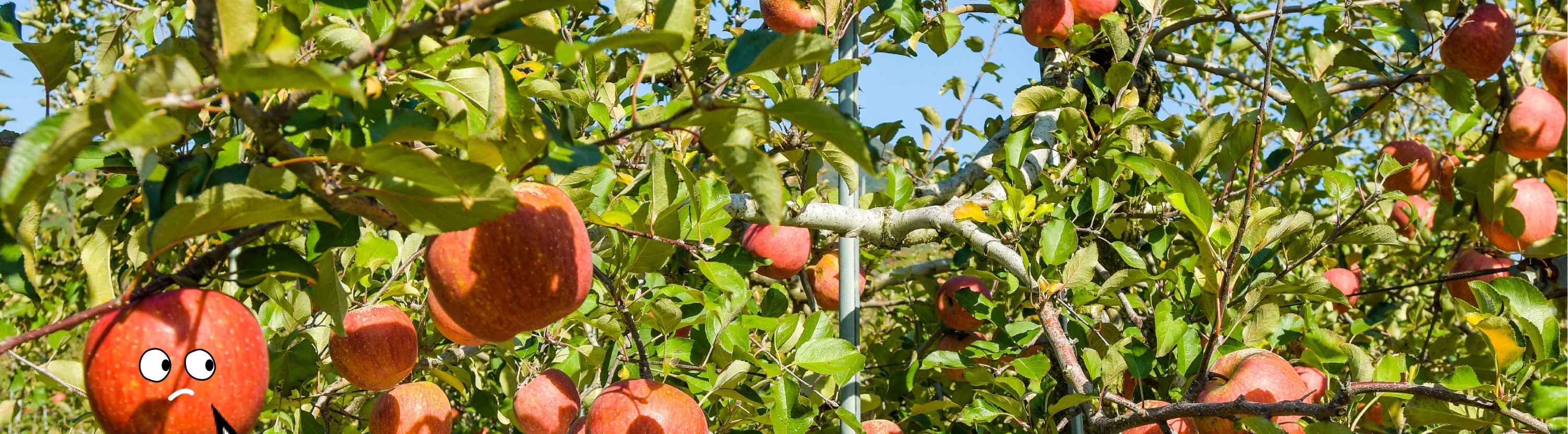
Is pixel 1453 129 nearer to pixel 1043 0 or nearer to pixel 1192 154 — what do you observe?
pixel 1192 154

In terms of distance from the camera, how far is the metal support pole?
1.60 meters

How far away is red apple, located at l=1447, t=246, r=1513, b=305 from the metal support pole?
1.36 m

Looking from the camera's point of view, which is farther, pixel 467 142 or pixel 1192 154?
pixel 1192 154

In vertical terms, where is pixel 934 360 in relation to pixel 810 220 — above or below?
below

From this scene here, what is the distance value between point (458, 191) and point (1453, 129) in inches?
80.4

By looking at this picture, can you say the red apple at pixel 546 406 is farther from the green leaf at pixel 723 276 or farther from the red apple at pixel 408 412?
the green leaf at pixel 723 276

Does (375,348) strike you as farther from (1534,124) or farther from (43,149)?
(1534,124)

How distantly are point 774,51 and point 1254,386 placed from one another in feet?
3.65

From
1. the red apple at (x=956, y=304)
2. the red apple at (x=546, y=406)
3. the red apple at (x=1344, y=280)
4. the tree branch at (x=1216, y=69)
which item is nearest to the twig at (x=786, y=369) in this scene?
the red apple at (x=546, y=406)

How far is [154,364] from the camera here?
720 mm

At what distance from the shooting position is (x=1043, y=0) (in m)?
1.98

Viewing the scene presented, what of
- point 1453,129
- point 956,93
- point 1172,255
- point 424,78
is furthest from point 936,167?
point 424,78

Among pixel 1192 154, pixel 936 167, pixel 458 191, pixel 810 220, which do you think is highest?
pixel 458 191

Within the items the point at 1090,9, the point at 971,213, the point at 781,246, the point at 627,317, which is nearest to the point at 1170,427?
the point at 971,213
